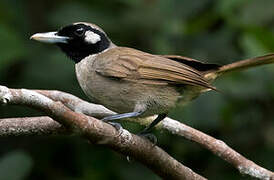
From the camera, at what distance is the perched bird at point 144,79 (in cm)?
385

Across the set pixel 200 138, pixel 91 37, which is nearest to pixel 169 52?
pixel 91 37

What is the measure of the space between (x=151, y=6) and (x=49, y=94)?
1585 millimetres

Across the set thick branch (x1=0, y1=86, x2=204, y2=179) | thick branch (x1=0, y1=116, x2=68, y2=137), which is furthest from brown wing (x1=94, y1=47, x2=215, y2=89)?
thick branch (x1=0, y1=116, x2=68, y2=137)

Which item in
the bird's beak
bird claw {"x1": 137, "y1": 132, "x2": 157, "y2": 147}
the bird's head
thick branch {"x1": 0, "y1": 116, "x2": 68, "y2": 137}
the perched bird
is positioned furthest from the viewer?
the bird's head

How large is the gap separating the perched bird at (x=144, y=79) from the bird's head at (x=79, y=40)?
0.19 feet

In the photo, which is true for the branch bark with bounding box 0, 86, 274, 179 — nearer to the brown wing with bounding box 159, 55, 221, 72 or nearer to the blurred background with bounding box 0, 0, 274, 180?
the brown wing with bounding box 159, 55, 221, 72

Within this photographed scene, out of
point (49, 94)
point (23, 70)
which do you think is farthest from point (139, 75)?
point (23, 70)

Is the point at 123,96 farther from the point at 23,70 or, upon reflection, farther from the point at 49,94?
the point at 23,70

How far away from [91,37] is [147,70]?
0.55 metres

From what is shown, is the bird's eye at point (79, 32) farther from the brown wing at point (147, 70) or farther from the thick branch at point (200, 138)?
the thick branch at point (200, 138)

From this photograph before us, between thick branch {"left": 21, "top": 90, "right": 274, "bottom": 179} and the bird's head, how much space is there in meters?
0.47

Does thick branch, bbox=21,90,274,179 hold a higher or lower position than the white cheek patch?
lower

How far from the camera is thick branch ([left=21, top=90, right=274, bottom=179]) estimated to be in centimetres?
358

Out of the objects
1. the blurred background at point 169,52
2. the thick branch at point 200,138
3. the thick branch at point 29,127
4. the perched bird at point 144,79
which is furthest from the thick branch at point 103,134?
the blurred background at point 169,52
